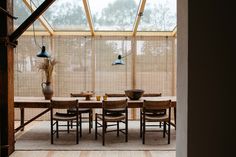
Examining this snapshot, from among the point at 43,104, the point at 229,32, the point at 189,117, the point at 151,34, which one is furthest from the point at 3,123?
the point at 151,34

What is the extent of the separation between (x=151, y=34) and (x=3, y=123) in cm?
438

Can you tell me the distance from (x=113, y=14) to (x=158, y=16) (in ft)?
3.46

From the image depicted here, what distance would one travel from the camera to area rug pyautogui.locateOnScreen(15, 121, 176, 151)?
421 centimetres

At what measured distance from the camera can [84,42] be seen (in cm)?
673

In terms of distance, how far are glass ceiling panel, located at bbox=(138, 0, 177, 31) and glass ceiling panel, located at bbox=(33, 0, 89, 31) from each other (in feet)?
4.70

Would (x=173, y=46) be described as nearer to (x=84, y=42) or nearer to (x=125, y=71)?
(x=125, y=71)

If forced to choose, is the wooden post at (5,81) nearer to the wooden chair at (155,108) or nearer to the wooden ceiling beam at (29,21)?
the wooden ceiling beam at (29,21)

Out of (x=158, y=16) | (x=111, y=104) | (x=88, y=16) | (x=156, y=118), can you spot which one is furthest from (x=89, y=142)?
(x=158, y=16)

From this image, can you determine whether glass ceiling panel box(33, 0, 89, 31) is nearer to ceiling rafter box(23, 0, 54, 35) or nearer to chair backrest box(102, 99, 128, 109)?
ceiling rafter box(23, 0, 54, 35)

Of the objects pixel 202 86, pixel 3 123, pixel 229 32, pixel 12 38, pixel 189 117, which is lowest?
pixel 3 123

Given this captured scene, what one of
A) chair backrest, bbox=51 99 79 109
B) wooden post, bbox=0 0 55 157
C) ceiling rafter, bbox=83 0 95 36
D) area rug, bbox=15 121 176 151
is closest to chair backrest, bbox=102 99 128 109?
chair backrest, bbox=51 99 79 109

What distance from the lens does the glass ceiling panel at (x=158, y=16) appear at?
541cm

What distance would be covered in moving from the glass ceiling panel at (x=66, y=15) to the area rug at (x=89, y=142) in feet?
8.53

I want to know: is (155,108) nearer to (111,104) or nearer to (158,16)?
(111,104)
